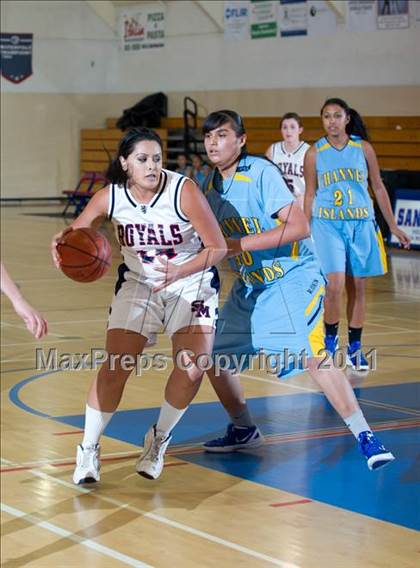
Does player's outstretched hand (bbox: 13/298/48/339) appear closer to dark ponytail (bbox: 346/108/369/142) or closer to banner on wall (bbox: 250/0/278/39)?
dark ponytail (bbox: 346/108/369/142)

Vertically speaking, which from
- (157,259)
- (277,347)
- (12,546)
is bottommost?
(12,546)

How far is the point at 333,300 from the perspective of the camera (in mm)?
6371

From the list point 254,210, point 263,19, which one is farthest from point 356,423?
point 263,19

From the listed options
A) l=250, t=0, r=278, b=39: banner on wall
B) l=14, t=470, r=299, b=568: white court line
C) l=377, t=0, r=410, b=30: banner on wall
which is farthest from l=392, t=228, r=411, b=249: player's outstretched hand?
l=250, t=0, r=278, b=39: banner on wall

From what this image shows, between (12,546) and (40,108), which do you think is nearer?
(12,546)

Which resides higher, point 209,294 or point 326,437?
point 209,294

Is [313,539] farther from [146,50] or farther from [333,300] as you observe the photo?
[146,50]

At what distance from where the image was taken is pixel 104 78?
940 inches

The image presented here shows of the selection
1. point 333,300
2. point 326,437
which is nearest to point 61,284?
Result: point 333,300

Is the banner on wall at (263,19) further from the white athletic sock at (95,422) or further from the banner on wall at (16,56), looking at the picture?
the white athletic sock at (95,422)

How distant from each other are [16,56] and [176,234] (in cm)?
1998

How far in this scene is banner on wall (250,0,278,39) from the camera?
64.8 feet

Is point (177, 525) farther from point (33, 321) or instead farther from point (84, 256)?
point (33, 321)

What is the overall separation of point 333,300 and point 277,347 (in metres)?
2.15
